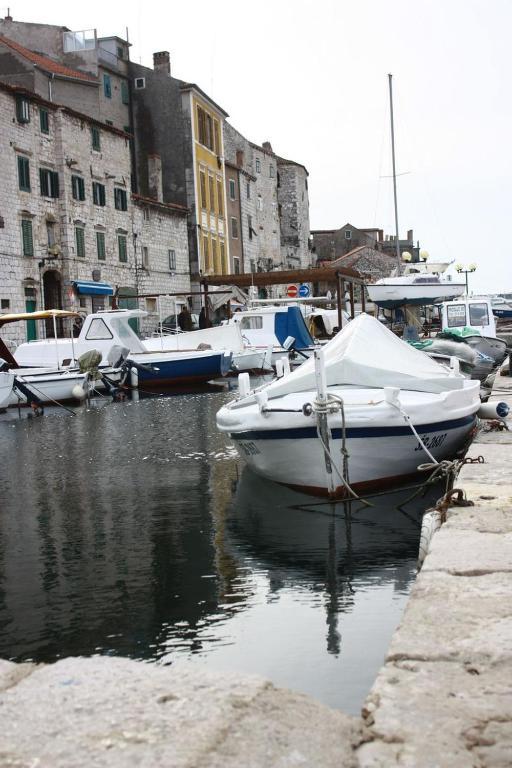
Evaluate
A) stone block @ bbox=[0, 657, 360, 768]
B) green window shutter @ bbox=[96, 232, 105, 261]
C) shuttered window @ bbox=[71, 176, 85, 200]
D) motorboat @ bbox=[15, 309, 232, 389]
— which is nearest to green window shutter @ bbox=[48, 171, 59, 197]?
shuttered window @ bbox=[71, 176, 85, 200]

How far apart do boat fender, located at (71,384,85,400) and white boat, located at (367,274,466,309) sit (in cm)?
2025

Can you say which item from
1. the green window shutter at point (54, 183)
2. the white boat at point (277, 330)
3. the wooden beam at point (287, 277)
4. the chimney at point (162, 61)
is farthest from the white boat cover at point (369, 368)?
the chimney at point (162, 61)

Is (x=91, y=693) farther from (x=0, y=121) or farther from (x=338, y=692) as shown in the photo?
Result: (x=0, y=121)

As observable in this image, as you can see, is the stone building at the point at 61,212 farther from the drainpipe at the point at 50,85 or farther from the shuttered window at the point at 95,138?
the drainpipe at the point at 50,85

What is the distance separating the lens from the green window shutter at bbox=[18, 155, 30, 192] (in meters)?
34.8

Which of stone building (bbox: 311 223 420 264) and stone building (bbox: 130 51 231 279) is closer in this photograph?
stone building (bbox: 130 51 231 279)

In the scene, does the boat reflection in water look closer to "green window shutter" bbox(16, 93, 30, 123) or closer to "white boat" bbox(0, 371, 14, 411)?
"white boat" bbox(0, 371, 14, 411)

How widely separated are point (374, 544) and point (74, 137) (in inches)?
1338

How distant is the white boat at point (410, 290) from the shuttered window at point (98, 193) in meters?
12.6

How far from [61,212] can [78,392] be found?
1627 centimetres

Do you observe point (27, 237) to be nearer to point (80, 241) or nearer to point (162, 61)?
point (80, 241)

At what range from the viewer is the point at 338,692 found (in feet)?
14.9

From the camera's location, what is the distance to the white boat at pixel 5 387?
2158cm

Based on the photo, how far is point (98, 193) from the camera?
40.2 meters
